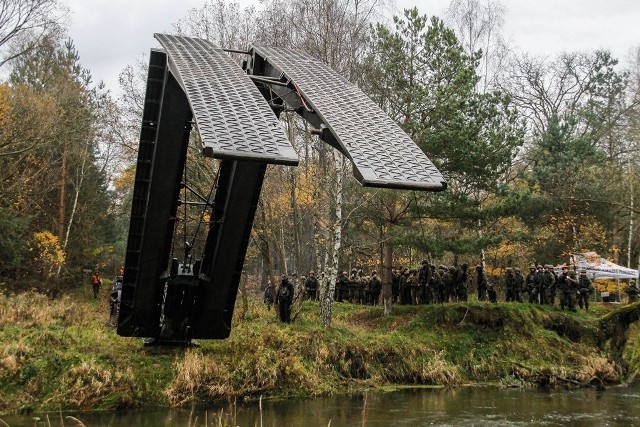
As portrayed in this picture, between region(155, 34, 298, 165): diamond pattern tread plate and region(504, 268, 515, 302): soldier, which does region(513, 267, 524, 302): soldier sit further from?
region(155, 34, 298, 165): diamond pattern tread plate

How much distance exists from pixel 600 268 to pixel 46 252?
62.8ft

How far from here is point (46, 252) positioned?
2025 cm

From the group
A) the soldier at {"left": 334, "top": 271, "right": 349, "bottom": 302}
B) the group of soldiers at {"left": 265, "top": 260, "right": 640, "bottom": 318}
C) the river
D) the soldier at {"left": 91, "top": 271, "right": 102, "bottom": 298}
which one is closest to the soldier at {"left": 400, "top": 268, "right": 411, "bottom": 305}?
the group of soldiers at {"left": 265, "top": 260, "right": 640, "bottom": 318}

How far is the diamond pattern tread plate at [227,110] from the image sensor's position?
3.86m

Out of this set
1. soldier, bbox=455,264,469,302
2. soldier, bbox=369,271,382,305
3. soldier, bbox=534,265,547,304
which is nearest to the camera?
soldier, bbox=455,264,469,302

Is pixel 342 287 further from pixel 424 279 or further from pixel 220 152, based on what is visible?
pixel 220 152

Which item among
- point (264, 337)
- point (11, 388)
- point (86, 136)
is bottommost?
point (11, 388)

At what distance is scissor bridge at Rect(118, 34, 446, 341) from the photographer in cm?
420

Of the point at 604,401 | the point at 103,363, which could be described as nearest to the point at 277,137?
the point at 103,363

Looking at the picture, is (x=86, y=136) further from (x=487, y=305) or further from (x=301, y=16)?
(x=487, y=305)

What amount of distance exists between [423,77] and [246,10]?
523 centimetres

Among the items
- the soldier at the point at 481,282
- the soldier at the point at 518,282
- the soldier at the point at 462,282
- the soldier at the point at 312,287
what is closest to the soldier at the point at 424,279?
the soldier at the point at 462,282

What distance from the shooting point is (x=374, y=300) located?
1964 cm

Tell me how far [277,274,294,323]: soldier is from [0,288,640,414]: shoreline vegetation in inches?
9.0
